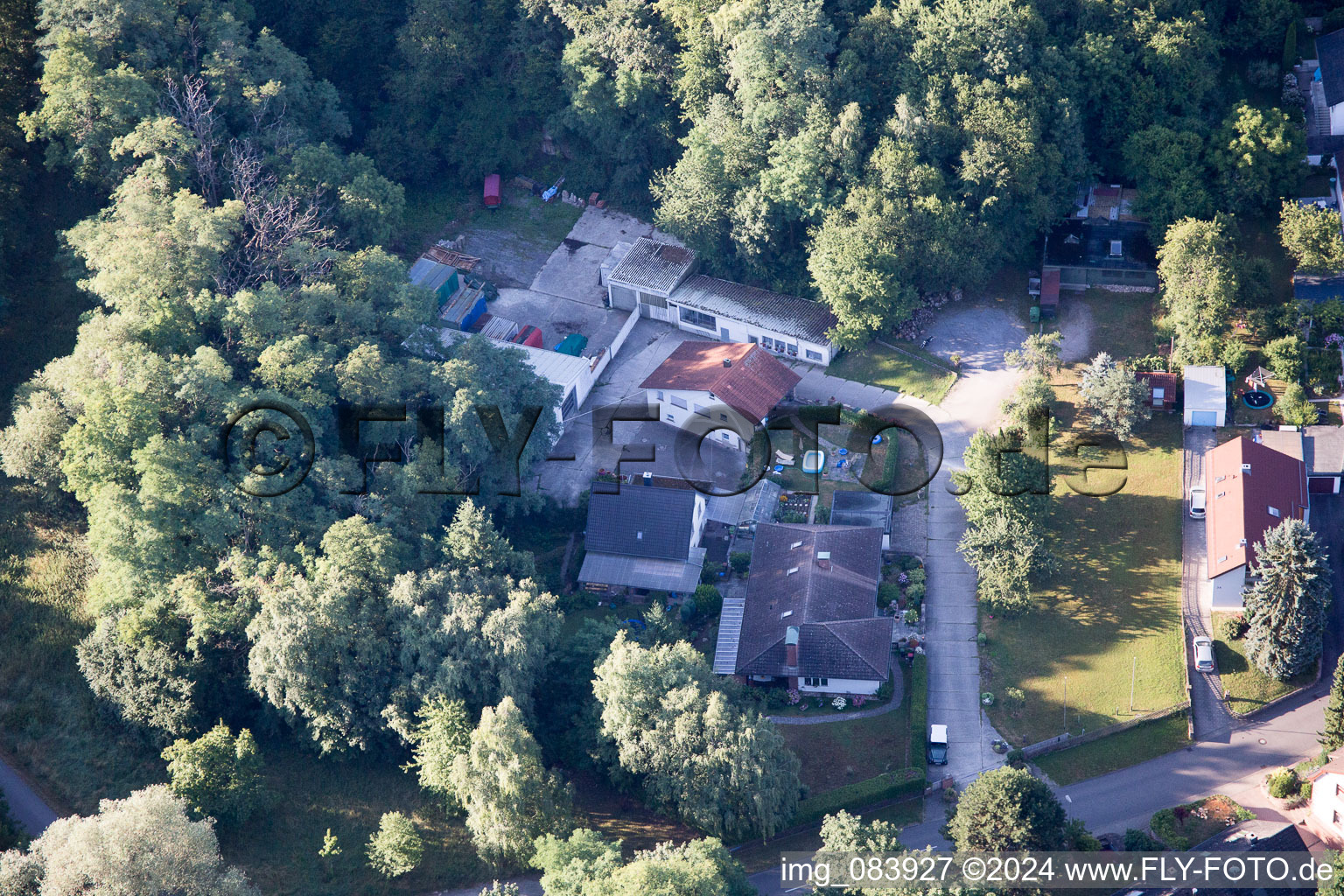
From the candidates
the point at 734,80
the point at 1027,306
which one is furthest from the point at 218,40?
the point at 1027,306

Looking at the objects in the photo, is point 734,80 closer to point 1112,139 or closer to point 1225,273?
point 1112,139

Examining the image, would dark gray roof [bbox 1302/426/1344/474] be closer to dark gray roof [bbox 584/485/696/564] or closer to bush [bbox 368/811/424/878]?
dark gray roof [bbox 584/485/696/564]

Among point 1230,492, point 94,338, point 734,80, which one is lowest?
point 1230,492

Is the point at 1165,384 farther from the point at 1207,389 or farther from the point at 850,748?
the point at 850,748

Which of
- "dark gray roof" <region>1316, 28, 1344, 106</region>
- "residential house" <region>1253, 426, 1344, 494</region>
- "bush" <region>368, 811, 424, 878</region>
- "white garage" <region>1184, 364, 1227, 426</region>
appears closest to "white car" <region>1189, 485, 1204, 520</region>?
"residential house" <region>1253, 426, 1344, 494</region>

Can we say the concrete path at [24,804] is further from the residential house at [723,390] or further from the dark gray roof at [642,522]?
the residential house at [723,390]

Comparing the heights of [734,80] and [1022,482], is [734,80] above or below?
above
